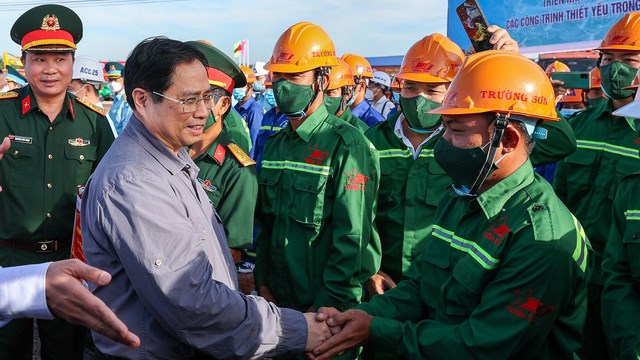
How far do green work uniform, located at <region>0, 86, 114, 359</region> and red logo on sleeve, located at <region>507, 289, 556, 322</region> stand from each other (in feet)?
10.7

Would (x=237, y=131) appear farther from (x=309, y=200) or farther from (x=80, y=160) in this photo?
(x=309, y=200)

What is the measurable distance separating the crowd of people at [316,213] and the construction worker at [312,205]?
0.05 feet

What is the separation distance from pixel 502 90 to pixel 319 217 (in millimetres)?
1584

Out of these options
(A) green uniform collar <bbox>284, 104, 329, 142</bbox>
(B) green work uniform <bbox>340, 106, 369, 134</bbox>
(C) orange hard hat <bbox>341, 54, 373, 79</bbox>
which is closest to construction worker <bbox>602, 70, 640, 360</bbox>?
(A) green uniform collar <bbox>284, 104, 329, 142</bbox>

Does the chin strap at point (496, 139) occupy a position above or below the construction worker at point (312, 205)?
above

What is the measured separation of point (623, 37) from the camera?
4680mm

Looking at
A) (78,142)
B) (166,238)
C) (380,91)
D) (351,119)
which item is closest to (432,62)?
(166,238)

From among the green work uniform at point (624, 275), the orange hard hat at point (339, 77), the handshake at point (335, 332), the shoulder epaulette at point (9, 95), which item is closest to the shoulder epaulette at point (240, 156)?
the handshake at point (335, 332)

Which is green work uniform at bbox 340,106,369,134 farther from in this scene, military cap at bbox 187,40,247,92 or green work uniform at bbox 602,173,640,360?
green work uniform at bbox 602,173,640,360

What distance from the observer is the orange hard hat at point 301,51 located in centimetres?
427

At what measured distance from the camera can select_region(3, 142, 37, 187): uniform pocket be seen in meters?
4.27

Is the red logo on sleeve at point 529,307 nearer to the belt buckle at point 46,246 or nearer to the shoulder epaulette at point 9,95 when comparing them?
the belt buckle at point 46,246

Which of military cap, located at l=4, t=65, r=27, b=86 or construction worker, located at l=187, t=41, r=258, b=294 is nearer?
construction worker, located at l=187, t=41, r=258, b=294

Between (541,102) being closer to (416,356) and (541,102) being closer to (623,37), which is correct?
(416,356)
